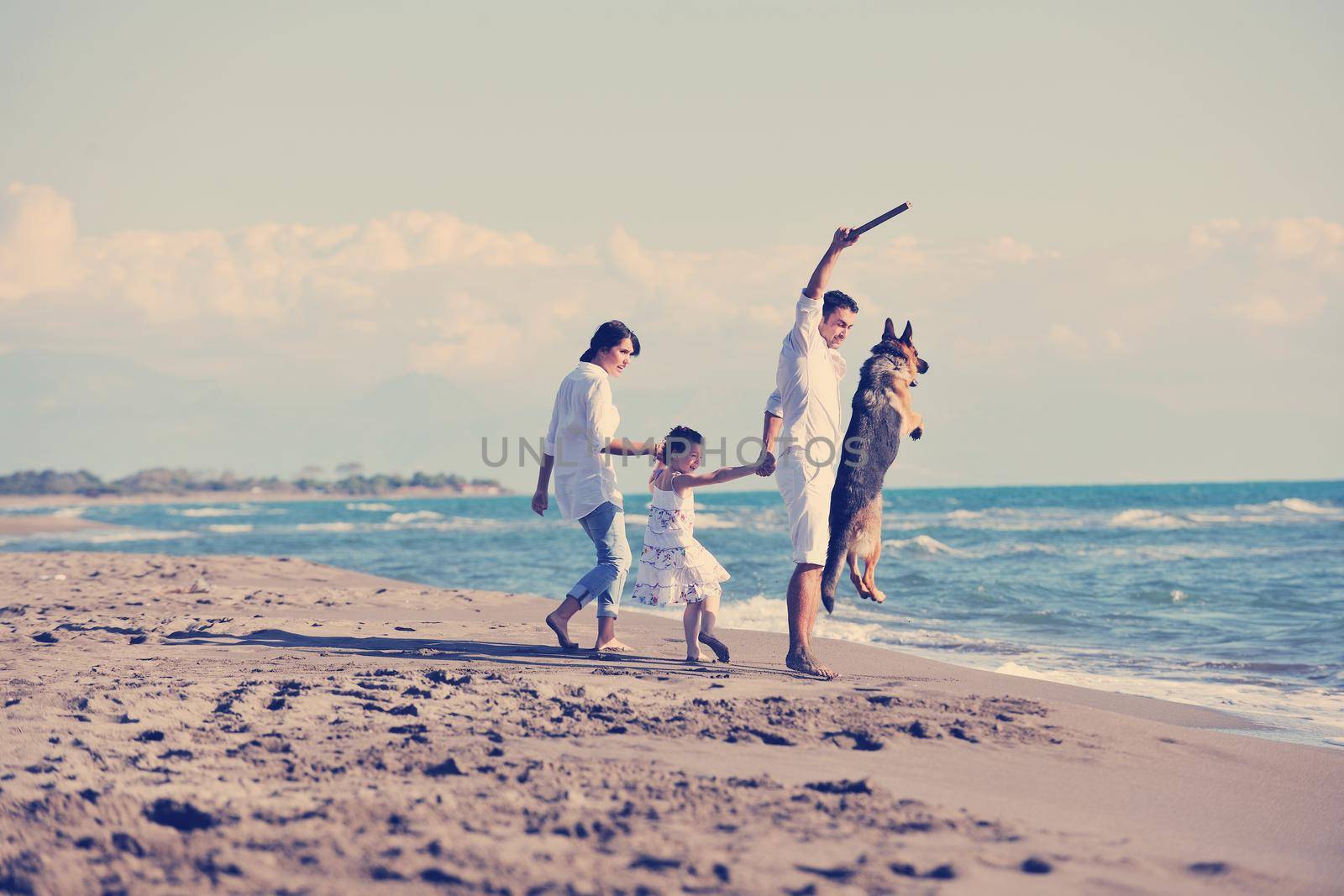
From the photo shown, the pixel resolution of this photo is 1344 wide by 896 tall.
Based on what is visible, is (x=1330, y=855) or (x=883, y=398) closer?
(x=1330, y=855)

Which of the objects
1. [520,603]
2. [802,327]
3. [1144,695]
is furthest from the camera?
[520,603]

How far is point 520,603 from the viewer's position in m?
9.76

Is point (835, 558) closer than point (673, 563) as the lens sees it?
Yes

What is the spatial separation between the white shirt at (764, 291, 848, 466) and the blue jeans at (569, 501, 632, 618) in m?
1.18

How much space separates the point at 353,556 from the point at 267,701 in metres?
16.5

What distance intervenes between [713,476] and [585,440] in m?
0.79

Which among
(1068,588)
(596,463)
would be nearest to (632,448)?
(596,463)

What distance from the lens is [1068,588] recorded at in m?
13.2

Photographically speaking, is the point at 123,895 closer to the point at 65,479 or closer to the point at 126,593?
the point at 126,593

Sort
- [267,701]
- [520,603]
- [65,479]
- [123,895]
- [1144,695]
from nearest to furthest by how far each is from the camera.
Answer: [123,895]
[267,701]
[1144,695]
[520,603]
[65,479]

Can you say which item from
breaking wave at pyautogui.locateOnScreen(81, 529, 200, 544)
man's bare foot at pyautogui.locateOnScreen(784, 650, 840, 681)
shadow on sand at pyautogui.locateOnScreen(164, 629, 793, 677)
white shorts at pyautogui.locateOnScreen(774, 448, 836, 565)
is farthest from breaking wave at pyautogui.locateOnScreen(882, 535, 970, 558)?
breaking wave at pyautogui.locateOnScreen(81, 529, 200, 544)

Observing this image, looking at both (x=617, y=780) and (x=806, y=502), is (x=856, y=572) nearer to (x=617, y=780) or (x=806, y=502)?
(x=806, y=502)

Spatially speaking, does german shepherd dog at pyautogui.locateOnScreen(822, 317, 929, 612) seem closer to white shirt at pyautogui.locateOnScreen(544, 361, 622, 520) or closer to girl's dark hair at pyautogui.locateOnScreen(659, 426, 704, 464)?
girl's dark hair at pyautogui.locateOnScreen(659, 426, 704, 464)

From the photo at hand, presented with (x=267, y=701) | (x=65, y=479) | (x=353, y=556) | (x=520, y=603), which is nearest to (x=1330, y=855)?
(x=267, y=701)
